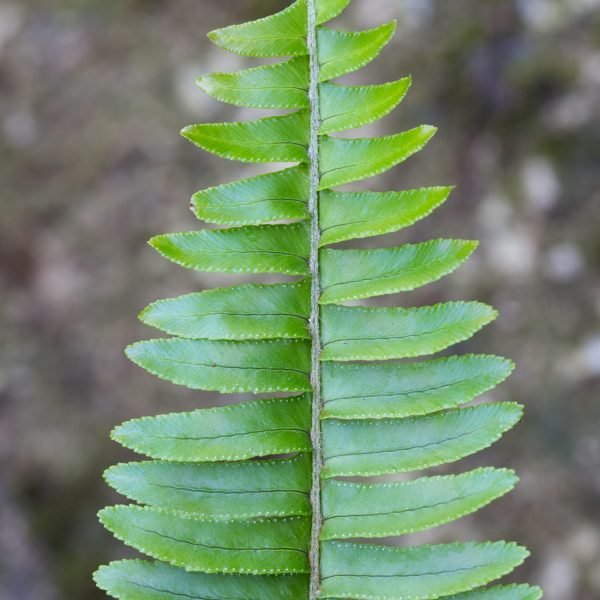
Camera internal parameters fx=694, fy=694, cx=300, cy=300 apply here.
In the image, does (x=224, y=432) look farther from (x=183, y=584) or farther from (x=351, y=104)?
(x=351, y=104)

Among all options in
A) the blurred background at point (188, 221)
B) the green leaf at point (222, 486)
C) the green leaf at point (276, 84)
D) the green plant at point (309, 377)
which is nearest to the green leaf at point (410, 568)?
the green plant at point (309, 377)

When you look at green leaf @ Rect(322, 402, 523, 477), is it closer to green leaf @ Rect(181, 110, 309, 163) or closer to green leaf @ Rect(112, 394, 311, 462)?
green leaf @ Rect(112, 394, 311, 462)

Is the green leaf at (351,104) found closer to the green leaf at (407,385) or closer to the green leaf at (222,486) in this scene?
the green leaf at (407,385)

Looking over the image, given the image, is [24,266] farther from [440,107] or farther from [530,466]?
[530,466]

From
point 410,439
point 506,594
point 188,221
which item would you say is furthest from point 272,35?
point 188,221

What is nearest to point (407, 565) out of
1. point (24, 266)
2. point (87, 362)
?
point (87, 362)

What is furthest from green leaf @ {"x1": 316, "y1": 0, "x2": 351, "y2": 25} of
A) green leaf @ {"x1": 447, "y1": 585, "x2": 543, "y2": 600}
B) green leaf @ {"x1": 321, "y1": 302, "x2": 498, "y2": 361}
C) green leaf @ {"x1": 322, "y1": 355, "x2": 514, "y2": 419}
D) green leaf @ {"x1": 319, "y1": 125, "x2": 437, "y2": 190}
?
green leaf @ {"x1": 447, "y1": 585, "x2": 543, "y2": 600}
